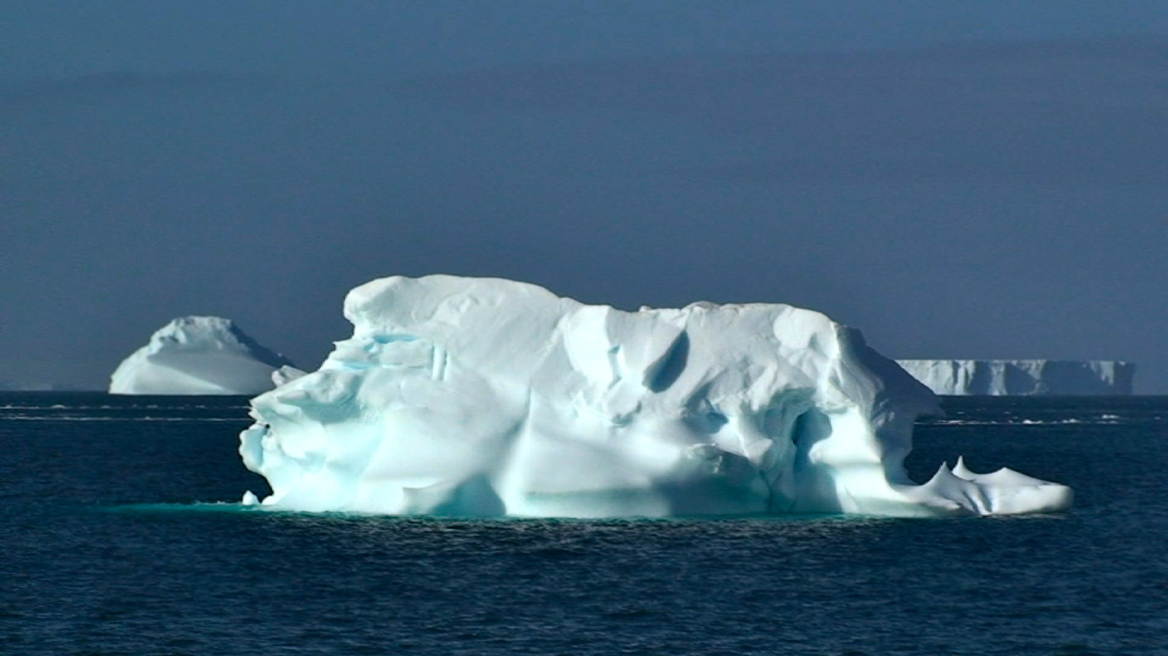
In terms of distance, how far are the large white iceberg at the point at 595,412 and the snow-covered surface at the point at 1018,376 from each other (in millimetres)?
90446

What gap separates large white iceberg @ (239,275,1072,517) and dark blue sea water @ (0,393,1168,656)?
588mm

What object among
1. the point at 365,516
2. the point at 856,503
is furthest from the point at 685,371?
the point at 365,516

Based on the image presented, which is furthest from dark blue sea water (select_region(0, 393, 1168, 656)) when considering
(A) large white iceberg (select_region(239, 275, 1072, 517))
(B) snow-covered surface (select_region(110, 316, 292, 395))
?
(B) snow-covered surface (select_region(110, 316, 292, 395))

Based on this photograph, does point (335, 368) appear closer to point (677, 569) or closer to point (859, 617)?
point (677, 569)

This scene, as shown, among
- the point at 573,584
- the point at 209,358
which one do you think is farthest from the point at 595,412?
the point at 209,358

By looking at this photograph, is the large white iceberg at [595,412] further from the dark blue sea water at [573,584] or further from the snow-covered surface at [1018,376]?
the snow-covered surface at [1018,376]

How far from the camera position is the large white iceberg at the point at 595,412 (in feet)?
96.5

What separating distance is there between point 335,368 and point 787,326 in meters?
7.46

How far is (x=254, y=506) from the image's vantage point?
3312cm

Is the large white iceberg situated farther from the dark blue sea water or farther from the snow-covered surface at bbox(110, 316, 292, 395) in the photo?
the snow-covered surface at bbox(110, 316, 292, 395)

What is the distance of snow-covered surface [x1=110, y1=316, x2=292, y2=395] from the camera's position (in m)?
126

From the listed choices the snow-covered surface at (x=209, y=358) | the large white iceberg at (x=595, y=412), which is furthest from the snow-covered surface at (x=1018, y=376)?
the large white iceberg at (x=595, y=412)

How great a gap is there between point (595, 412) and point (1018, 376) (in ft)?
360

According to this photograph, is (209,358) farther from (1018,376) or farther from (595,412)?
(595,412)
